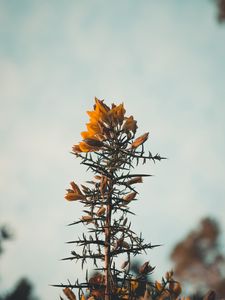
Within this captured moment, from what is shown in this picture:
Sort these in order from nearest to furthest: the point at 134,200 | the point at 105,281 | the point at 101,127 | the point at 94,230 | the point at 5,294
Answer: the point at 105,281 → the point at 94,230 → the point at 134,200 → the point at 101,127 → the point at 5,294

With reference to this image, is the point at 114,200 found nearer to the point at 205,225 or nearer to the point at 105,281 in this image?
the point at 105,281

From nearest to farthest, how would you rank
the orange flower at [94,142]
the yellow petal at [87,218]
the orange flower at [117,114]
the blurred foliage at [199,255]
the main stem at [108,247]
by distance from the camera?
1. the main stem at [108,247]
2. the yellow petal at [87,218]
3. the orange flower at [94,142]
4. the orange flower at [117,114]
5. the blurred foliage at [199,255]

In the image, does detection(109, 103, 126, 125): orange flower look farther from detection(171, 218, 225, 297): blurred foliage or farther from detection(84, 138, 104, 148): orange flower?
detection(171, 218, 225, 297): blurred foliage

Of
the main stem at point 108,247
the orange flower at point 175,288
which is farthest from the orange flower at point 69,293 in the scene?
the orange flower at point 175,288

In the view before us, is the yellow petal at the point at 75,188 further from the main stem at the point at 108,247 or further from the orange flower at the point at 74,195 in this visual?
the main stem at the point at 108,247

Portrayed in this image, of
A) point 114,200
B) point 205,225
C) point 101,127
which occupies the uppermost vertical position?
point 205,225

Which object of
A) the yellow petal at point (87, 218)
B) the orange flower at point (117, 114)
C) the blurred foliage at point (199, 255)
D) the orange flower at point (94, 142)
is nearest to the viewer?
the yellow petal at point (87, 218)

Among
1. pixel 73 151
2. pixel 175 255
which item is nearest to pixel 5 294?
pixel 175 255

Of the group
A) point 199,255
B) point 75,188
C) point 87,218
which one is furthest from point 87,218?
point 199,255

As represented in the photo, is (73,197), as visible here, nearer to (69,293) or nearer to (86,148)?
(86,148)

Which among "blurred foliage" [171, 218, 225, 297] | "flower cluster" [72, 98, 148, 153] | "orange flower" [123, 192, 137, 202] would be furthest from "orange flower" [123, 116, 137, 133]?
"blurred foliage" [171, 218, 225, 297]
